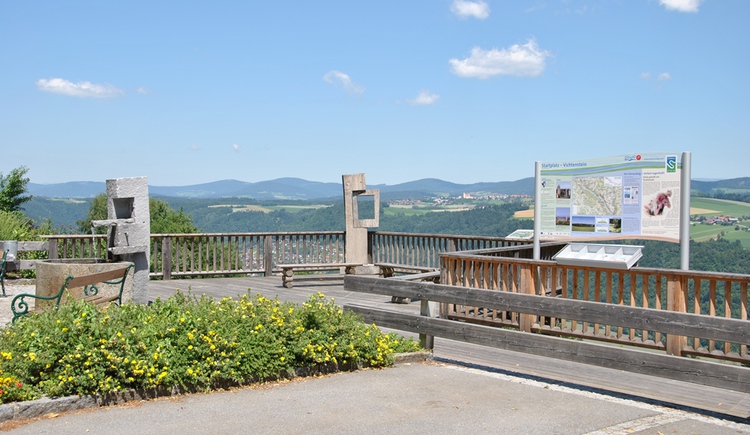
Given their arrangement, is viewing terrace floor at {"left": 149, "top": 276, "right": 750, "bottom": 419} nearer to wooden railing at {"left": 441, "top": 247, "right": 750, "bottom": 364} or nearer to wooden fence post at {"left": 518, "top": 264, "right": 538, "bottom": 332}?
wooden railing at {"left": 441, "top": 247, "right": 750, "bottom": 364}

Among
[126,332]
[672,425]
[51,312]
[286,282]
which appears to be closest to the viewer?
[672,425]

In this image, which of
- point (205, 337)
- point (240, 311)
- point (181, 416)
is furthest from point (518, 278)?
point (181, 416)

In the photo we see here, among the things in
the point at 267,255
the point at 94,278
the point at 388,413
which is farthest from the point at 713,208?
the point at 388,413

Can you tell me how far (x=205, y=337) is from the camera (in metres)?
6.31

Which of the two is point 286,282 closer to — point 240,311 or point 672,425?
point 240,311

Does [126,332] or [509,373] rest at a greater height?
[126,332]

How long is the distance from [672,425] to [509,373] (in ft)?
6.51

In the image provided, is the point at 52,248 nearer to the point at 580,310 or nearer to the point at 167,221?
the point at 580,310

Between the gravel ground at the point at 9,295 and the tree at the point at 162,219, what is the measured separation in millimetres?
37697

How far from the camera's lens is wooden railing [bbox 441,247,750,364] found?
7.87 meters

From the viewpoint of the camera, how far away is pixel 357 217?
1738cm

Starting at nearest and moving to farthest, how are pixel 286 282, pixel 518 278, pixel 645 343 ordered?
pixel 645 343 < pixel 518 278 < pixel 286 282

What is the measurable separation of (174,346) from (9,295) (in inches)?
345

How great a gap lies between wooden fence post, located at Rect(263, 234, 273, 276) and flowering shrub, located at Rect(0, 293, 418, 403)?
964cm
